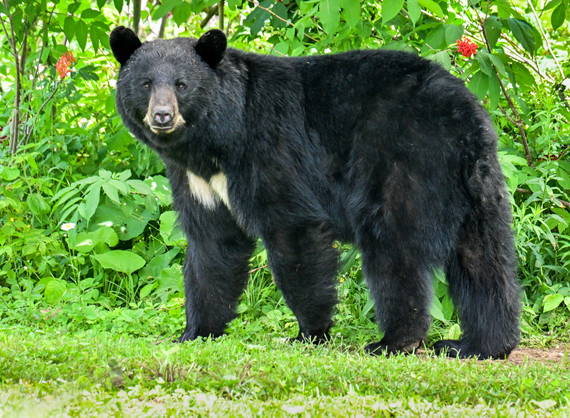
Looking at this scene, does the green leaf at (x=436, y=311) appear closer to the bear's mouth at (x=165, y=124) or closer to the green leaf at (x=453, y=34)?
the green leaf at (x=453, y=34)

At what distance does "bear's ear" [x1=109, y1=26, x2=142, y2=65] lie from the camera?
4.95m

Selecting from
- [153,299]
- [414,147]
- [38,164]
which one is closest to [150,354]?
[414,147]

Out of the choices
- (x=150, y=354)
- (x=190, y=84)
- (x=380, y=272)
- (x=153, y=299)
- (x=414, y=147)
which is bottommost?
(x=153, y=299)

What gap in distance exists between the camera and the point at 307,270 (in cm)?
497

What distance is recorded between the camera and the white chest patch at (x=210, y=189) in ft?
16.6

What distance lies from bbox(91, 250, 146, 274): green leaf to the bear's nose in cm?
219

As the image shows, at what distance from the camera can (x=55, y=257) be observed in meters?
6.95

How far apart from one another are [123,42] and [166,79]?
412mm

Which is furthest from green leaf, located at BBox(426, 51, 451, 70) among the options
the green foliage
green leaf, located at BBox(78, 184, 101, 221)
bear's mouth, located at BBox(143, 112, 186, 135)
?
green leaf, located at BBox(78, 184, 101, 221)

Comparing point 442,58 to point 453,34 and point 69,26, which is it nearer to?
point 453,34

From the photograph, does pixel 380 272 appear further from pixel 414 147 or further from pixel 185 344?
pixel 185 344

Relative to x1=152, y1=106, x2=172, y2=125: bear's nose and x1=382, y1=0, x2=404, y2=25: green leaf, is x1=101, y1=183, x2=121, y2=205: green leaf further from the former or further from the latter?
x1=382, y1=0, x2=404, y2=25: green leaf

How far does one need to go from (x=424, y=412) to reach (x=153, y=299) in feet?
12.1

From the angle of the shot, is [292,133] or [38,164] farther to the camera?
[38,164]
